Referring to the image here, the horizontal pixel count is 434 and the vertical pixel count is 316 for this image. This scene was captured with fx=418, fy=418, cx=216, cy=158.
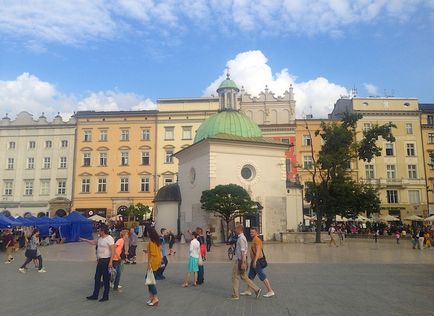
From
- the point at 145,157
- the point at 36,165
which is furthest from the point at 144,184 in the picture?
the point at 36,165

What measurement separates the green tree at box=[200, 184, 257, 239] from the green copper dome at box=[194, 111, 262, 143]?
6.91 metres

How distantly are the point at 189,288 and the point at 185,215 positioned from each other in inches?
1016

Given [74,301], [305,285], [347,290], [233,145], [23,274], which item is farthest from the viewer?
[233,145]

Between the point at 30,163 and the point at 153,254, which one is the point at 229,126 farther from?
the point at 30,163

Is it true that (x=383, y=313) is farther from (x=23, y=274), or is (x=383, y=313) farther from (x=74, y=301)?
(x=23, y=274)

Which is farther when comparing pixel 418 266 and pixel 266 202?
pixel 266 202

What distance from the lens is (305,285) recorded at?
12516mm

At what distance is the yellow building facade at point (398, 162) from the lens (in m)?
55.7

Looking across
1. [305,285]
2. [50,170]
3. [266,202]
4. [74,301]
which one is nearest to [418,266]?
[305,285]

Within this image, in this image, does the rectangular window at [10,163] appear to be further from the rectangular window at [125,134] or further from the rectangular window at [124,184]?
the rectangular window at [124,184]

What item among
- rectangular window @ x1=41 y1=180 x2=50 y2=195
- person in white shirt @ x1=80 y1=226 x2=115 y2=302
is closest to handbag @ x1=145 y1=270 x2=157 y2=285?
person in white shirt @ x1=80 y1=226 x2=115 y2=302

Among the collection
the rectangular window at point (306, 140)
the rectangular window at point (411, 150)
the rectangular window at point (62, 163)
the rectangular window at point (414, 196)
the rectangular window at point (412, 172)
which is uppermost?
the rectangular window at point (306, 140)

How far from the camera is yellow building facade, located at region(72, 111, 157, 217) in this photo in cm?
5662

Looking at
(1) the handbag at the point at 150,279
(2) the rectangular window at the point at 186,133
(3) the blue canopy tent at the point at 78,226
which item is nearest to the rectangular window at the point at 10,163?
(2) the rectangular window at the point at 186,133
